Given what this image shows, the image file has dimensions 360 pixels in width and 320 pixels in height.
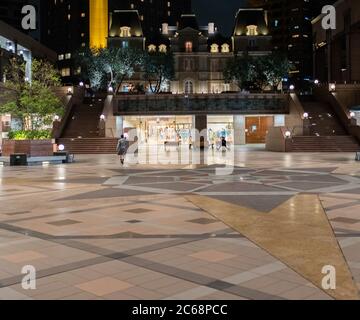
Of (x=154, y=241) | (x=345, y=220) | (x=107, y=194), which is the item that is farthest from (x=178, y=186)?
(x=154, y=241)

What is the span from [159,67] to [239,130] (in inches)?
827

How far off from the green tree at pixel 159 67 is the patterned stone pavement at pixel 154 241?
2242 inches

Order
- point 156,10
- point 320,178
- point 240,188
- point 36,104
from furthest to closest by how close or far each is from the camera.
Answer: point 156,10 < point 36,104 < point 320,178 < point 240,188

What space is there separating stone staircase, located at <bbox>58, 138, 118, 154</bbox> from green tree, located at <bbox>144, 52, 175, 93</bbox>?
30.7 metres

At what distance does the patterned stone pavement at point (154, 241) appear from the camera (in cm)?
593

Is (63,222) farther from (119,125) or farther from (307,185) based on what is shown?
(119,125)

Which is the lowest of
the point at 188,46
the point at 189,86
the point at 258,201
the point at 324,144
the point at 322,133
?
the point at 258,201

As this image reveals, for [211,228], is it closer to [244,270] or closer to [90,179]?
[244,270]

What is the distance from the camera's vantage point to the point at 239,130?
57.4m

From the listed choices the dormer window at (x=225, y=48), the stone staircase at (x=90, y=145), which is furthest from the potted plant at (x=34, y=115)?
the dormer window at (x=225, y=48)

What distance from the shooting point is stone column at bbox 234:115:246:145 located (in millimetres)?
57000

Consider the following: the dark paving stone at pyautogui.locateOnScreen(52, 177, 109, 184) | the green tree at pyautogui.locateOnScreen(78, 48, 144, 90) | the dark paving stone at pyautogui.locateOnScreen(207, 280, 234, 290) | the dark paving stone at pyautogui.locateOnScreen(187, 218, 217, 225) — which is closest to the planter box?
the dark paving stone at pyautogui.locateOnScreen(52, 177, 109, 184)

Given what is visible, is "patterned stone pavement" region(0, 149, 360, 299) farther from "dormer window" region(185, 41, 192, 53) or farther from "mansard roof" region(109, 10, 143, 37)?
"mansard roof" region(109, 10, 143, 37)

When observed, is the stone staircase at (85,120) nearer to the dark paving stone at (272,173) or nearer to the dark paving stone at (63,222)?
the dark paving stone at (272,173)
